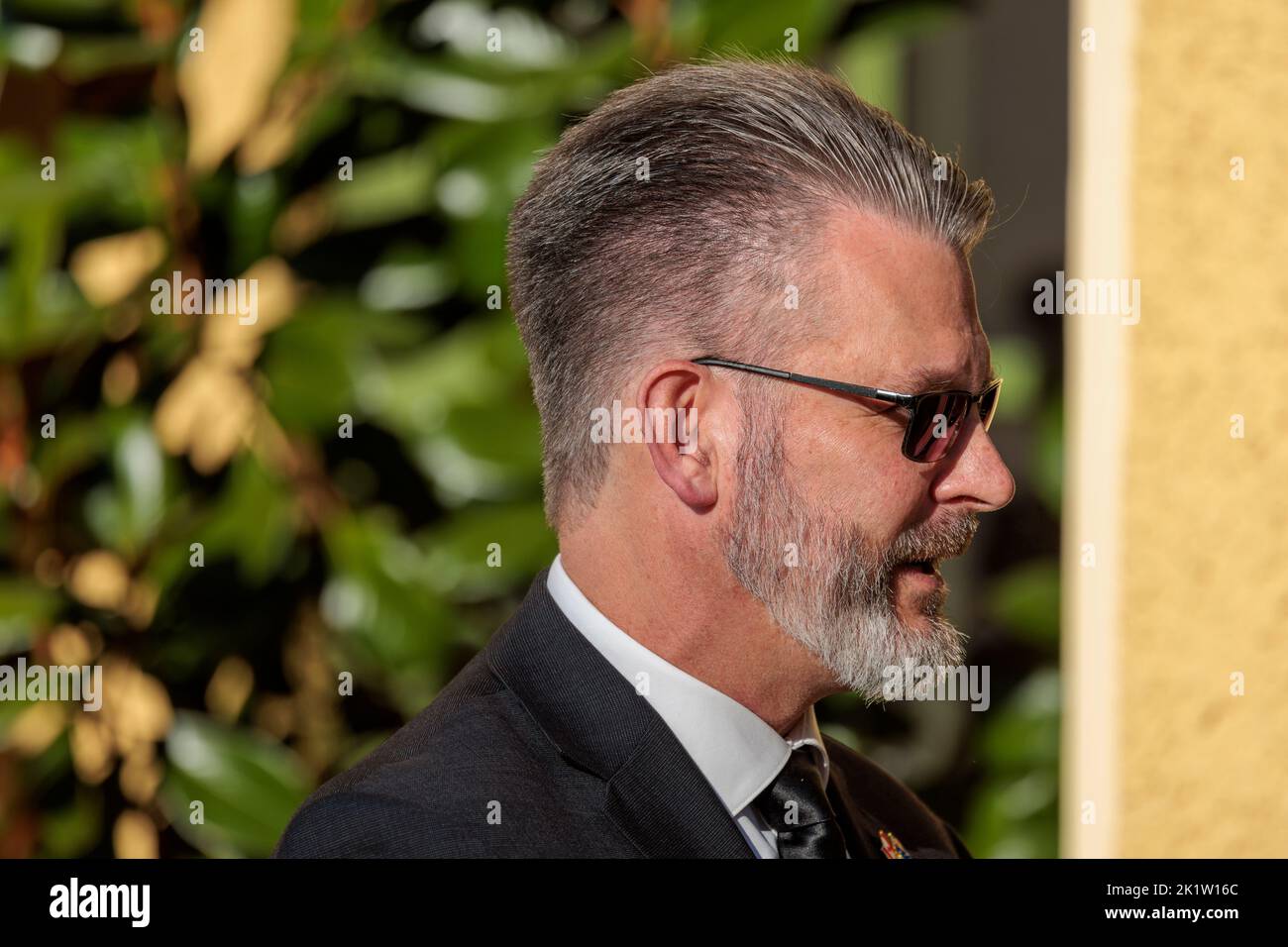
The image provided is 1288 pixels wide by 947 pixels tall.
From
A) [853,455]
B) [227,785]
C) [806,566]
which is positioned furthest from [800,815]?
[227,785]

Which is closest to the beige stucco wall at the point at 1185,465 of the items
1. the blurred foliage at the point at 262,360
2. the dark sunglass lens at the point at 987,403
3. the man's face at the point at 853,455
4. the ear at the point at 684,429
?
the blurred foliage at the point at 262,360

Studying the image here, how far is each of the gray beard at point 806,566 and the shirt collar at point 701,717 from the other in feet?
0.32

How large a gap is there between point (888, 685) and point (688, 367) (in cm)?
38

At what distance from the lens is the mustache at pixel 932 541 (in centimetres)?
130

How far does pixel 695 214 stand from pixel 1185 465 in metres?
1.77

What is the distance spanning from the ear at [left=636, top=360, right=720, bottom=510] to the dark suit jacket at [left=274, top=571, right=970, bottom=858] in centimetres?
18

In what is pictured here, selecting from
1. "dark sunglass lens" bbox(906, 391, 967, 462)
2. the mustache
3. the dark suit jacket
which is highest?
"dark sunglass lens" bbox(906, 391, 967, 462)

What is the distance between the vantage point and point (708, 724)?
124 centimetres

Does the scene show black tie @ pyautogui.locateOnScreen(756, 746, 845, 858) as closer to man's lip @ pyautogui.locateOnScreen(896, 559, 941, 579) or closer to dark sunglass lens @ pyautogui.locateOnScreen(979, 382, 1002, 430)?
man's lip @ pyautogui.locateOnScreen(896, 559, 941, 579)

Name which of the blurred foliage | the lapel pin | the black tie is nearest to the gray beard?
the black tie

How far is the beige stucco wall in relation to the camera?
8.66 ft

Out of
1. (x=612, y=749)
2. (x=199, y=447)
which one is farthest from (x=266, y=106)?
(x=612, y=749)

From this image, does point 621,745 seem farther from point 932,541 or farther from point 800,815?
→ point 932,541

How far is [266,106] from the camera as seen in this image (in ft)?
8.42
